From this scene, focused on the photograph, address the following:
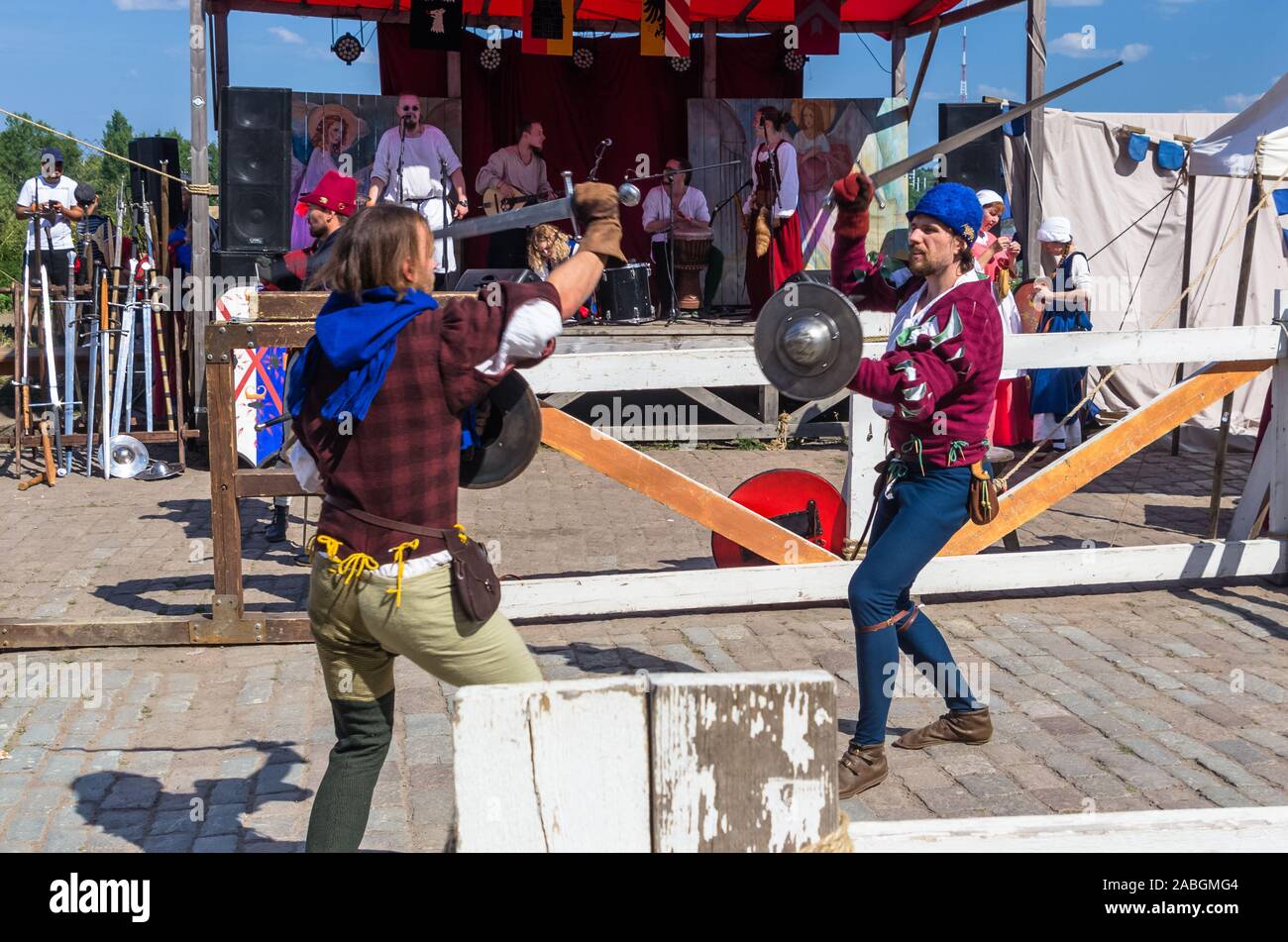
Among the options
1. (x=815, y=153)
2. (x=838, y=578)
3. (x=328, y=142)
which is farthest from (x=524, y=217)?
(x=815, y=153)

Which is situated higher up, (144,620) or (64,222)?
(64,222)

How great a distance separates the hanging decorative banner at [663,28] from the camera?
1431 centimetres

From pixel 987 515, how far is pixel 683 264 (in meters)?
10.9

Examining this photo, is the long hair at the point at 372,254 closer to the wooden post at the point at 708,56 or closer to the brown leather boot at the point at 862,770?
the brown leather boot at the point at 862,770

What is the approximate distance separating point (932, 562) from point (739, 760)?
188 inches

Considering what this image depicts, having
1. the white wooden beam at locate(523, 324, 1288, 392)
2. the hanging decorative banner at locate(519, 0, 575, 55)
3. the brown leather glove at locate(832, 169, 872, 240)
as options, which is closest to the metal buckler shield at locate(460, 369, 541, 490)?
the brown leather glove at locate(832, 169, 872, 240)

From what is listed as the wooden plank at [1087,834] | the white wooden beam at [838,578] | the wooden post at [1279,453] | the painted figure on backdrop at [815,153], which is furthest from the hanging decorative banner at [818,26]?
the wooden plank at [1087,834]

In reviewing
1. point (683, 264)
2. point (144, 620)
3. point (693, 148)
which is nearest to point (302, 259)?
point (144, 620)

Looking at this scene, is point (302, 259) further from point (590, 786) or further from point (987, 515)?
point (590, 786)

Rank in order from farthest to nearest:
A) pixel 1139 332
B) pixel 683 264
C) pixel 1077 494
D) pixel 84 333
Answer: pixel 683 264
pixel 84 333
pixel 1077 494
pixel 1139 332

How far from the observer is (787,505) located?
6555 millimetres

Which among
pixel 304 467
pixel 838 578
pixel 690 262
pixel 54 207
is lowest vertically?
pixel 838 578

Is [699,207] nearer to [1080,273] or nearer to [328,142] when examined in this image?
[328,142]

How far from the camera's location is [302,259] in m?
7.75
